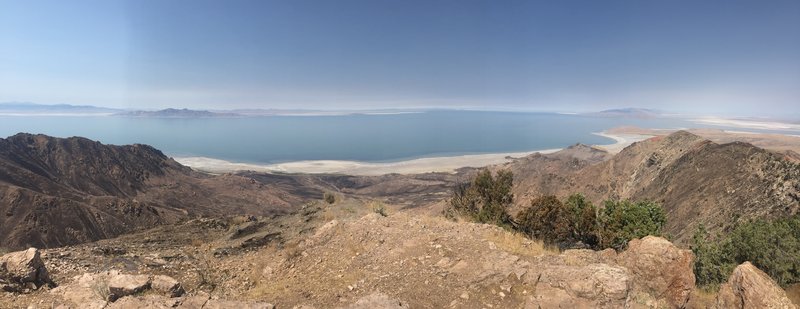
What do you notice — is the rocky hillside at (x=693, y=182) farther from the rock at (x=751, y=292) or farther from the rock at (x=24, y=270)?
the rock at (x=24, y=270)

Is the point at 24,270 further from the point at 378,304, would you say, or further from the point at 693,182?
the point at 693,182

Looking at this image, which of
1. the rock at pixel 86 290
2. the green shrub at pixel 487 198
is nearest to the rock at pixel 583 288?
the rock at pixel 86 290

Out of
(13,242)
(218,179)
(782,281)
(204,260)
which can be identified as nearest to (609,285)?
(782,281)

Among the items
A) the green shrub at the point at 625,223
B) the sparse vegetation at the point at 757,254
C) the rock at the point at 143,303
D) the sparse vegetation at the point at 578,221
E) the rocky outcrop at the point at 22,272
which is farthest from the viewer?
the green shrub at the point at 625,223

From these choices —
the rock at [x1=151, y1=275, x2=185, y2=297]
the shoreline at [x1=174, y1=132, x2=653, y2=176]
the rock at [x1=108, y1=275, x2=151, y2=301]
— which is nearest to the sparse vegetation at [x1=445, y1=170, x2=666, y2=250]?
the rock at [x1=151, y1=275, x2=185, y2=297]

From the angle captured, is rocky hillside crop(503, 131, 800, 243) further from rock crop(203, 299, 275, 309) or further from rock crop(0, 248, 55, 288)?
rock crop(0, 248, 55, 288)

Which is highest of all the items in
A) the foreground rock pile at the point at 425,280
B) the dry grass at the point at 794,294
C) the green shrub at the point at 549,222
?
the foreground rock pile at the point at 425,280
